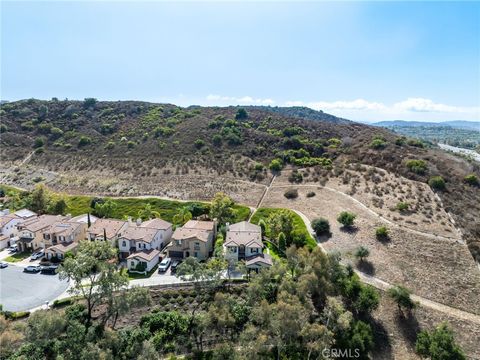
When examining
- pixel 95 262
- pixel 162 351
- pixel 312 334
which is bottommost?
pixel 162 351

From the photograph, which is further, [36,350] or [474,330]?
[474,330]

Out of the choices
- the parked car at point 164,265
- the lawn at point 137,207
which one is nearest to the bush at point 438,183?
the lawn at point 137,207

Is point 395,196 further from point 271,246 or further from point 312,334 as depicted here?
point 312,334

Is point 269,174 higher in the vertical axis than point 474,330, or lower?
higher

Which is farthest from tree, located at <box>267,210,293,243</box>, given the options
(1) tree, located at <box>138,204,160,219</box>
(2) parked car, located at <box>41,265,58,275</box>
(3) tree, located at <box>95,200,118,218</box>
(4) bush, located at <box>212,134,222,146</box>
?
(4) bush, located at <box>212,134,222,146</box>

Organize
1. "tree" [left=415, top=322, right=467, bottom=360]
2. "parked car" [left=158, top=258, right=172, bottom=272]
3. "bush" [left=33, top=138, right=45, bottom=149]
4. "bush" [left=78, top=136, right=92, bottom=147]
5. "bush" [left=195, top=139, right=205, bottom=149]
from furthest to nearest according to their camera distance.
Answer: "bush" [left=33, top=138, right=45, bottom=149]
"bush" [left=78, top=136, right=92, bottom=147]
"bush" [left=195, top=139, right=205, bottom=149]
"parked car" [left=158, top=258, right=172, bottom=272]
"tree" [left=415, top=322, right=467, bottom=360]

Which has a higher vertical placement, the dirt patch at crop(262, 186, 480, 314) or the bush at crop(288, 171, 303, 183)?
the bush at crop(288, 171, 303, 183)

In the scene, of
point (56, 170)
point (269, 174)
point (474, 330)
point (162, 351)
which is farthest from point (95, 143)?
point (474, 330)

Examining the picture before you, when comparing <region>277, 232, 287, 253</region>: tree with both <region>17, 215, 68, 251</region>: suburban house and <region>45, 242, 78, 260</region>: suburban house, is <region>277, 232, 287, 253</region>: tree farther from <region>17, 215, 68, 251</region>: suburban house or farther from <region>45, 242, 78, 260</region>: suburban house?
<region>17, 215, 68, 251</region>: suburban house

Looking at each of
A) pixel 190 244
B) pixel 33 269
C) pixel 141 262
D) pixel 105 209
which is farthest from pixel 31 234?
pixel 190 244
